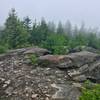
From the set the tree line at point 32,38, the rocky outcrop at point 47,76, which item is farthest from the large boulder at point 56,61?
the tree line at point 32,38

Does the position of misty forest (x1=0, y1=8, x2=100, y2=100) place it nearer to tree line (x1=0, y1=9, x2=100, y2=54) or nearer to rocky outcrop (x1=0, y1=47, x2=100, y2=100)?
rocky outcrop (x1=0, y1=47, x2=100, y2=100)

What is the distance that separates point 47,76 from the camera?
17.5m

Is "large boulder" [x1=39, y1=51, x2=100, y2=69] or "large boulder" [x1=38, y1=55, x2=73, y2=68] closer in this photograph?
"large boulder" [x1=38, y1=55, x2=73, y2=68]

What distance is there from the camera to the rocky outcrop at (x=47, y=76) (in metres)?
15.2

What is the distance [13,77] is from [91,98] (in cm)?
795

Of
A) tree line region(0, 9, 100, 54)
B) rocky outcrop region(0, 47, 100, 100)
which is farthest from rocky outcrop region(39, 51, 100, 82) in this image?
tree line region(0, 9, 100, 54)

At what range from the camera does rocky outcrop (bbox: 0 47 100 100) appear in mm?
15219

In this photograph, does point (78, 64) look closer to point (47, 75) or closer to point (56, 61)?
point (56, 61)

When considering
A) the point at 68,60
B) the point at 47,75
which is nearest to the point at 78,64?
the point at 68,60

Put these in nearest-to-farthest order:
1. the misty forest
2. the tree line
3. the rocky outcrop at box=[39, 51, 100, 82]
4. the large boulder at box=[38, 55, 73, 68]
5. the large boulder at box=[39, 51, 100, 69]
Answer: the misty forest, the rocky outcrop at box=[39, 51, 100, 82], the large boulder at box=[38, 55, 73, 68], the large boulder at box=[39, 51, 100, 69], the tree line

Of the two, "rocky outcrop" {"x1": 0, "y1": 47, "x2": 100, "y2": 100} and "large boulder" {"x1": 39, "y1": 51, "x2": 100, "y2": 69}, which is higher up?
"large boulder" {"x1": 39, "y1": 51, "x2": 100, "y2": 69}

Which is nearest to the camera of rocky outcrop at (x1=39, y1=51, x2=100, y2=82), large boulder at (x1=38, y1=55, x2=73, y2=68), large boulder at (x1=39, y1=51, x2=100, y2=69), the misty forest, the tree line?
the misty forest

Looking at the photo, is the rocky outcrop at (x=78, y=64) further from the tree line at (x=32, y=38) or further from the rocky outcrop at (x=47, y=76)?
the tree line at (x=32, y=38)

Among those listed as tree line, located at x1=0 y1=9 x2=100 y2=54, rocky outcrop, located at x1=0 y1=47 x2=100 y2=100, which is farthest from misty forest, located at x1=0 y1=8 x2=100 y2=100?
tree line, located at x1=0 y1=9 x2=100 y2=54
